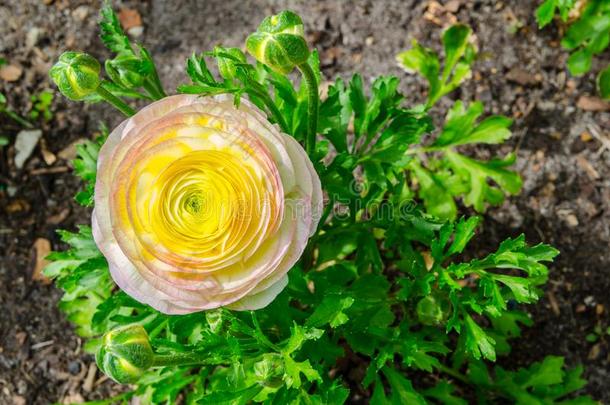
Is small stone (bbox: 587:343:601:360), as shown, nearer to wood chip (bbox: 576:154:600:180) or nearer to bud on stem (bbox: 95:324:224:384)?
wood chip (bbox: 576:154:600:180)

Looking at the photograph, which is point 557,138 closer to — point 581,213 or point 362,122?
point 581,213

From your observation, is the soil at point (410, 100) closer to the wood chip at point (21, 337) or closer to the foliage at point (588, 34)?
the wood chip at point (21, 337)

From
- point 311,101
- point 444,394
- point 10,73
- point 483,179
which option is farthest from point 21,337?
point 483,179

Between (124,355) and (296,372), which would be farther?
(296,372)

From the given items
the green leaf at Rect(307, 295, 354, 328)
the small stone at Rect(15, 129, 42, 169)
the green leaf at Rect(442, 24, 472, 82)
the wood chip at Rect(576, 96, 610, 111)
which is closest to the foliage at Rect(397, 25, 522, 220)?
the green leaf at Rect(442, 24, 472, 82)

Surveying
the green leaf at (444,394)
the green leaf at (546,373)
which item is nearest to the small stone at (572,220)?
the green leaf at (546,373)

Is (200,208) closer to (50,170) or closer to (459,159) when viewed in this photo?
(459,159)
